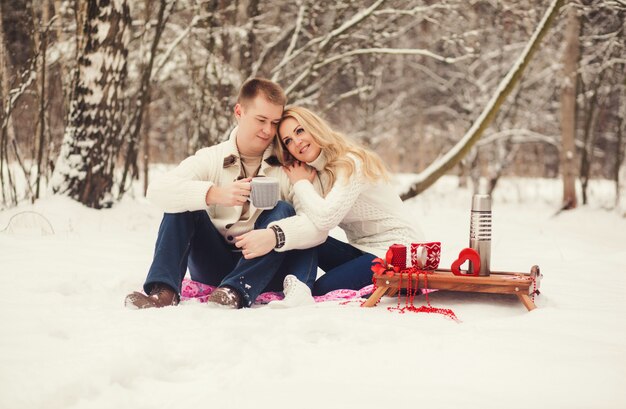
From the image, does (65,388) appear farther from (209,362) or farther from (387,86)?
(387,86)

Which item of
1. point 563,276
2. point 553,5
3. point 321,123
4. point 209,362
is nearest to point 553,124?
point 553,5

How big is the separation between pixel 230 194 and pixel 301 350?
103 centimetres

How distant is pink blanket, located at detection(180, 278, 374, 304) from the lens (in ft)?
9.68

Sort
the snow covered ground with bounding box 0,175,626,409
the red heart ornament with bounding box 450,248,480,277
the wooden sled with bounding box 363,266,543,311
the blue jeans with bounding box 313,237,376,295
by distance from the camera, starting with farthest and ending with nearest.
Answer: the blue jeans with bounding box 313,237,376,295 < the red heart ornament with bounding box 450,248,480,277 < the wooden sled with bounding box 363,266,543,311 < the snow covered ground with bounding box 0,175,626,409

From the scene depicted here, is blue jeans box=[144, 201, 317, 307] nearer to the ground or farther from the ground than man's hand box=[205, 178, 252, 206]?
nearer to the ground

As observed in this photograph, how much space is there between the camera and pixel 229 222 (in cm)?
306

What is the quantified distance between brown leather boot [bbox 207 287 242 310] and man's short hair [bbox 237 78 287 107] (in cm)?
102

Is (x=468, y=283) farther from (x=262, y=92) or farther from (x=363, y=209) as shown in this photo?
(x=262, y=92)

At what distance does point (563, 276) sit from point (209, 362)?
246cm

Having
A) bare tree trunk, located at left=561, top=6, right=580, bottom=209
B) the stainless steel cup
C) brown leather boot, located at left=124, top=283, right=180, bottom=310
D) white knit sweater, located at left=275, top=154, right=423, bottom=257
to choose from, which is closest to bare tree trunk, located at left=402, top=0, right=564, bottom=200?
white knit sweater, located at left=275, top=154, right=423, bottom=257

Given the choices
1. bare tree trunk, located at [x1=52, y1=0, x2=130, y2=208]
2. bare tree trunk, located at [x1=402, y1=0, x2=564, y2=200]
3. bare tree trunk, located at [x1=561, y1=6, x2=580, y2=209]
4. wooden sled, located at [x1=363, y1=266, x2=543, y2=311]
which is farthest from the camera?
bare tree trunk, located at [x1=561, y1=6, x2=580, y2=209]

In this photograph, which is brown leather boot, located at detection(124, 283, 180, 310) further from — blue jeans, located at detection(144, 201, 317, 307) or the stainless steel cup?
the stainless steel cup

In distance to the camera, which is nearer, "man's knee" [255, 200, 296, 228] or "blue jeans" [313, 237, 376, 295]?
"man's knee" [255, 200, 296, 228]

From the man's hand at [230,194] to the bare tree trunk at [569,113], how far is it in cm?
628
